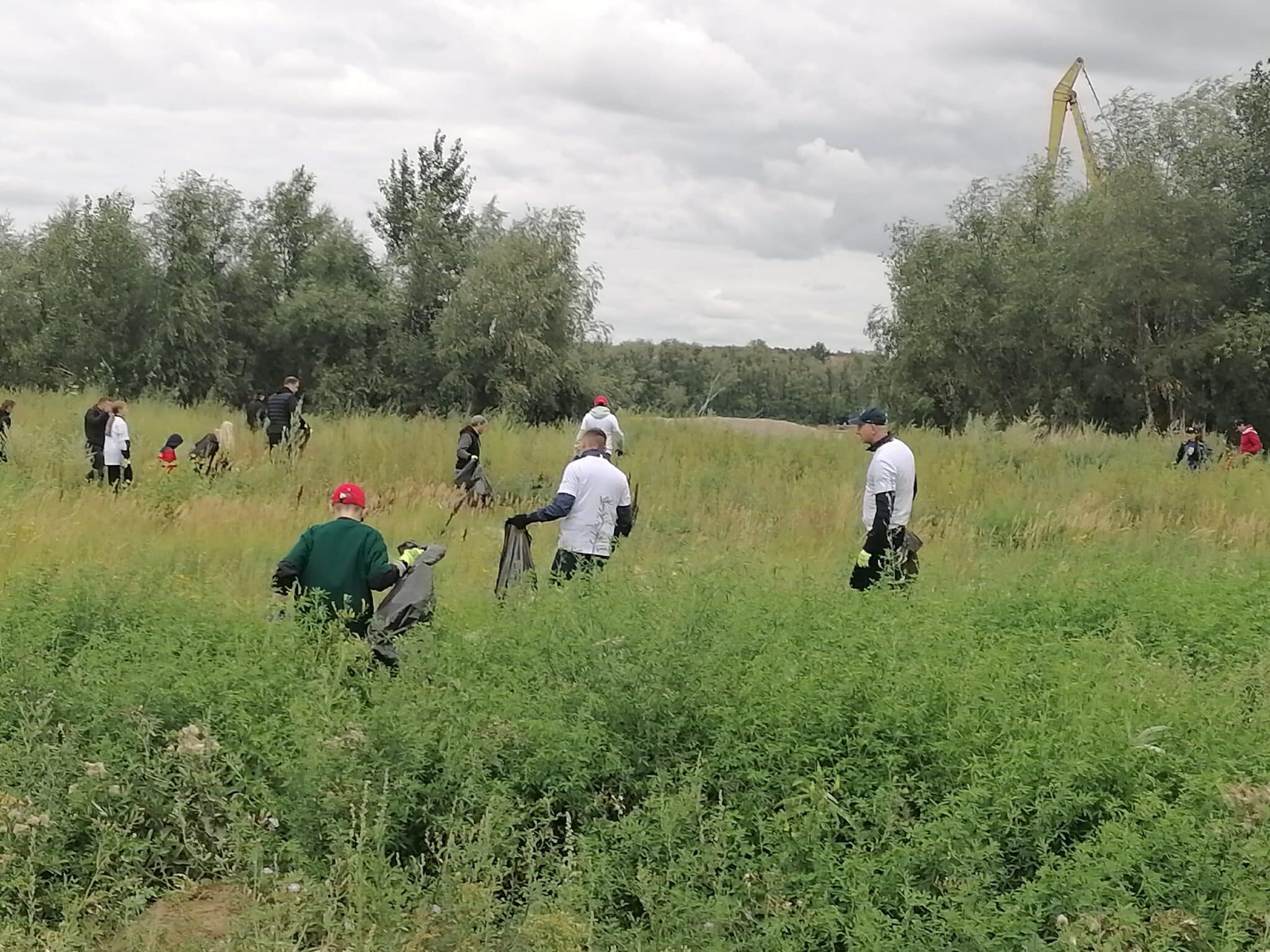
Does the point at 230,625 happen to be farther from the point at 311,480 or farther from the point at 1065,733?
the point at 311,480

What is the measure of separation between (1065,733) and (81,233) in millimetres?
35828

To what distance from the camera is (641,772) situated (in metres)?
4.73

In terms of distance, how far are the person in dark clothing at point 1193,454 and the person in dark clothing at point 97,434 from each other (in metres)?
15.9

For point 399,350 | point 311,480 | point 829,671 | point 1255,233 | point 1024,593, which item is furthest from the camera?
point 399,350

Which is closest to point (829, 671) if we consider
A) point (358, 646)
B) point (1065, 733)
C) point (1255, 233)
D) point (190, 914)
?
point (1065, 733)

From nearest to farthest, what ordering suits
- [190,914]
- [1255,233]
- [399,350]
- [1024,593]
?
[190,914] < [1024,593] < [1255,233] < [399,350]

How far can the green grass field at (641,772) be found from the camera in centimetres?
373

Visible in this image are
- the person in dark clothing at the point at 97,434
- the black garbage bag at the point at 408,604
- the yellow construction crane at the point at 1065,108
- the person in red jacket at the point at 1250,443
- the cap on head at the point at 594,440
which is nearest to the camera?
the black garbage bag at the point at 408,604

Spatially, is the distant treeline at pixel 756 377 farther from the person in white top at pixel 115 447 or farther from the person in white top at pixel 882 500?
the person in white top at pixel 882 500

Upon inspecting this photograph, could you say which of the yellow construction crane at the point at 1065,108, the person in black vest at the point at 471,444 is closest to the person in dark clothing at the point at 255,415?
the person in black vest at the point at 471,444

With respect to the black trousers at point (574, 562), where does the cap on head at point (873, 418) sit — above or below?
above

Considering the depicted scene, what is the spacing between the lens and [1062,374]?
37.2 meters

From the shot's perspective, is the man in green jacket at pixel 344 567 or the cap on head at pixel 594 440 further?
the cap on head at pixel 594 440

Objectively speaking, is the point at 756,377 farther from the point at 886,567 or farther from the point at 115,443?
the point at 886,567
